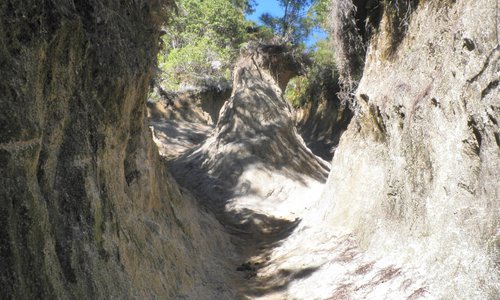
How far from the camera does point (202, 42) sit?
977 inches

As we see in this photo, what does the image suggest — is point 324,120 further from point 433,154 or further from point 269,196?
point 433,154

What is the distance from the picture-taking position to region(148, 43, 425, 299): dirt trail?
7.04 metres

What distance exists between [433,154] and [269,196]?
8.20m

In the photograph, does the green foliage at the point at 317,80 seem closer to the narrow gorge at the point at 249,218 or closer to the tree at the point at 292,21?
the tree at the point at 292,21

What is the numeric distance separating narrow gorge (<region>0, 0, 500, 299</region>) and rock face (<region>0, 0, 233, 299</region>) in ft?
0.05

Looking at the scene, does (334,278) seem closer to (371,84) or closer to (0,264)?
(371,84)

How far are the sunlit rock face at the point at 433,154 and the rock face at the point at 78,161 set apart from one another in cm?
279

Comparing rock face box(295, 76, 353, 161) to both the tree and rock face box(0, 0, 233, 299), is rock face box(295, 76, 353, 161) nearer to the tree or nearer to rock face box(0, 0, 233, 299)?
the tree

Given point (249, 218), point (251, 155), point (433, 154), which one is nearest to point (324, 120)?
point (251, 155)

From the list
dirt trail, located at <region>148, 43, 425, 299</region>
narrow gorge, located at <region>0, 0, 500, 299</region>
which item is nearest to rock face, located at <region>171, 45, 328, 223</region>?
dirt trail, located at <region>148, 43, 425, 299</region>

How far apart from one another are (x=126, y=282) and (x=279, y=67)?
1566 cm

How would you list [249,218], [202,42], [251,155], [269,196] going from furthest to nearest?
1. [202,42]
2. [251,155]
3. [269,196]
4. [249,218]

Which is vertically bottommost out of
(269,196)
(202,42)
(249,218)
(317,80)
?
(249,218)

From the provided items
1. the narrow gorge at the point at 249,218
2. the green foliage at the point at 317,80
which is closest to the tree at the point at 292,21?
the green foliage at the point at 317,80
